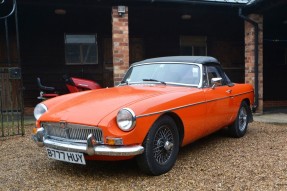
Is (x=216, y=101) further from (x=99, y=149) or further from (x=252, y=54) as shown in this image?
(x=252, y=54)

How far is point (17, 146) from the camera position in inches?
213

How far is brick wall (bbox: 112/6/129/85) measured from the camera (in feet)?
24.5

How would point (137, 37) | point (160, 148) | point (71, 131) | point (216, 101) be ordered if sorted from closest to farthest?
1. point (71, 131)
2. point (160, 148)
3. point (216, 101)
4. point (137, 37)

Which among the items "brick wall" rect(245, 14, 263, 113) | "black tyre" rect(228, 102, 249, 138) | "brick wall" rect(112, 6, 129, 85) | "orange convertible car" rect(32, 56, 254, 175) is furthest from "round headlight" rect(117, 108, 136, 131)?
"brick wall" rect(245, 14, 263, 113)

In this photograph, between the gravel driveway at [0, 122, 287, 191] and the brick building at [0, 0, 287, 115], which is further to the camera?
the brick building at [0, 0, 287, 115]

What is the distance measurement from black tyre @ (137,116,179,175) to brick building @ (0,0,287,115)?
12.8 ft

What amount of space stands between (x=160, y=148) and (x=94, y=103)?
0.98 meters

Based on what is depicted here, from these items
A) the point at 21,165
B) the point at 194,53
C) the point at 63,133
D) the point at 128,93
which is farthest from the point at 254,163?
the point at 194,53

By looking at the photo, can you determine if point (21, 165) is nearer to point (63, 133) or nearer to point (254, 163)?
point (63, 133)

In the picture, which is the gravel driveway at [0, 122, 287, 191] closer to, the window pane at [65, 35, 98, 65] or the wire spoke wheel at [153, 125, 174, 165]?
the wire spoke wheel at [153, 125, 174, 165]

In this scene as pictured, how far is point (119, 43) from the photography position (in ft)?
24.6

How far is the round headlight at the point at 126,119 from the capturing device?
3330 mm

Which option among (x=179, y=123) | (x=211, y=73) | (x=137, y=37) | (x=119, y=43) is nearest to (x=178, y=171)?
(x=179, y=123)

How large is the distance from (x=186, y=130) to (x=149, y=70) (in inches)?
53.2
